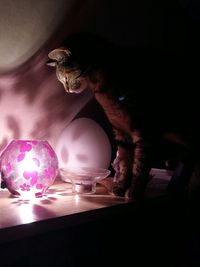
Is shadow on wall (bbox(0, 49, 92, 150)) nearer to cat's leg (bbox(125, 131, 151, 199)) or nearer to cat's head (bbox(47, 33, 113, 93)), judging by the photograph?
cat's head (bbox(47, 33, 113, 93))

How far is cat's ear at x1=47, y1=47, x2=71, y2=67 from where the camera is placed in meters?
1.00

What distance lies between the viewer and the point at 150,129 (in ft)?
3.27

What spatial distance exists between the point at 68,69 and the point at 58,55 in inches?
1.9

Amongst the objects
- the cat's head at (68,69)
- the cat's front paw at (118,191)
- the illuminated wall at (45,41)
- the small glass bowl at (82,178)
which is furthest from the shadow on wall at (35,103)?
the cat's front paw at (118,191)

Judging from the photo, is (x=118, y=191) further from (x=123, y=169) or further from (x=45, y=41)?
(x=45, y=41)

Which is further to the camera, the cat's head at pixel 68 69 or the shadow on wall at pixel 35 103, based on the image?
the shadow on wall at pixel 35 103

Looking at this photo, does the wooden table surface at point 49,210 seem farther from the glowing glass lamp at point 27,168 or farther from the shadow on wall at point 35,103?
the shadow on wall at point 35,103

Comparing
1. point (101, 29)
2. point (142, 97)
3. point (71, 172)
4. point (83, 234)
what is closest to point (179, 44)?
point (101, 29)

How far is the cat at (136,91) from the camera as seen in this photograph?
99cm

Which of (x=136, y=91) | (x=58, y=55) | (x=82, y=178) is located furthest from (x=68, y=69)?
(x=82, y=178)

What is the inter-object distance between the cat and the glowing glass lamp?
8.7 inches

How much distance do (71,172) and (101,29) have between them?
0.51 metres

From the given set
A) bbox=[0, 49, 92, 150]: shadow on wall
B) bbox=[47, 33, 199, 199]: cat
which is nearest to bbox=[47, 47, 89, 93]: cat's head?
bbox=[47, 33, 199, 199]: cat

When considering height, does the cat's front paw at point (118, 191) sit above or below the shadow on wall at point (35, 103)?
below
